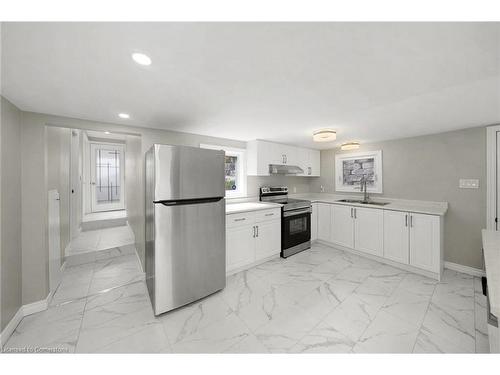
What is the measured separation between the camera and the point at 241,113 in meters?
2.04

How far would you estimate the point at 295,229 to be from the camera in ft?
11.1

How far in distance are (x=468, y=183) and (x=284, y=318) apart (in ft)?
10.4

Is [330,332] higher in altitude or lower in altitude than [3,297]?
lower

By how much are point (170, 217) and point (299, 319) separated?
1.59 metres

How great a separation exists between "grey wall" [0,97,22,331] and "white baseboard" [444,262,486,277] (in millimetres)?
5148

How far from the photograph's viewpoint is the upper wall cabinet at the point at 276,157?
3.42 meters

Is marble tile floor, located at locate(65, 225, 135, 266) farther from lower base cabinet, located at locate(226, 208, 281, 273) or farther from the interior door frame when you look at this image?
lower base cabinet, located at locate(226, 208, 281, 273)

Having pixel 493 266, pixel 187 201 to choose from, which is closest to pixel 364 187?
pixel 493 266

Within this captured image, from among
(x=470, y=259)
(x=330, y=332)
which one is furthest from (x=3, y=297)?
(x=470, y=259)

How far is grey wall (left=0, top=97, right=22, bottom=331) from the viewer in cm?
154

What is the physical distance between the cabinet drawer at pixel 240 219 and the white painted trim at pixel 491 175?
316 centimetres

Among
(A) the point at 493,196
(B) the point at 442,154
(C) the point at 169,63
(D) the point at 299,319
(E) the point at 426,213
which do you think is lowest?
(D) the point at 299,319
